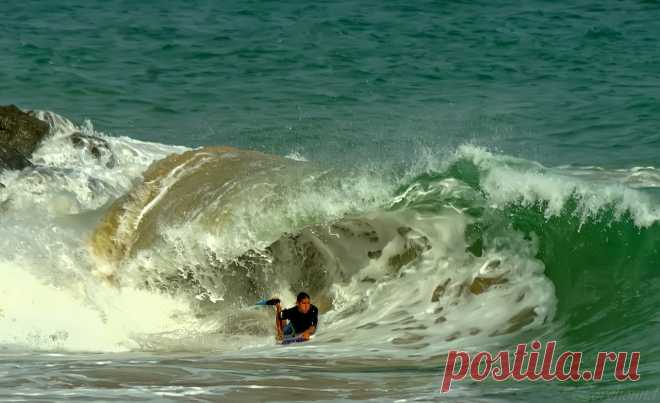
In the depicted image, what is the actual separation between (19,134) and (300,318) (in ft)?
17.4

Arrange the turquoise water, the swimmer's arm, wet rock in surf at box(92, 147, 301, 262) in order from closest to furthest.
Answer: the swimmer's arm
wet rock in surf at box(92, 147, 301, 262)
the turquoise water

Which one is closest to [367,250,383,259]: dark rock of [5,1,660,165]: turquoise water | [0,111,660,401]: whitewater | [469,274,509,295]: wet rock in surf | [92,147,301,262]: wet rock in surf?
[0,111,660,401]: whitewater

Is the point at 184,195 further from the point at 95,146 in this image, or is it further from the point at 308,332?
the point at 308,332

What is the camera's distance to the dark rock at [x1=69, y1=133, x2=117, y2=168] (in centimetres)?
1320

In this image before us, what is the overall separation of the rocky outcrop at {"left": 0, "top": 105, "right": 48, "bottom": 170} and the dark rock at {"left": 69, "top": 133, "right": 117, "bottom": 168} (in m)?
0.36

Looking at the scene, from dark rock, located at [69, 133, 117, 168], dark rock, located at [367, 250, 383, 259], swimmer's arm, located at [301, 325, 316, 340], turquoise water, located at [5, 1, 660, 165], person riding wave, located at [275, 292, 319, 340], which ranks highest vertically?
turquoise water, located at [5, 1, 660, 165]

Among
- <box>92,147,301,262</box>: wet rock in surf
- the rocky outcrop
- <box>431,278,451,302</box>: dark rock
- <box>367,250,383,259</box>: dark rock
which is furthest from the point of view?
the rocky outcrop

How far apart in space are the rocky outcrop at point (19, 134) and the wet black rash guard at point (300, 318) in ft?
14.5

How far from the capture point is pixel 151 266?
A: 1056 cm

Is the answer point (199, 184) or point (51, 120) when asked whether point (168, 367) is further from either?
point (51, 120)

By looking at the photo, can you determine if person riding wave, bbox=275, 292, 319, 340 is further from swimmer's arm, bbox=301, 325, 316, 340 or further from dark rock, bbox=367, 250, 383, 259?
dark rock, bbox=367, 250, 383, 259

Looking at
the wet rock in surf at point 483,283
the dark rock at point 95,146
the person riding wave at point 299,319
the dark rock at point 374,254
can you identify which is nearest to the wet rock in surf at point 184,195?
the dark rock at point 95,146

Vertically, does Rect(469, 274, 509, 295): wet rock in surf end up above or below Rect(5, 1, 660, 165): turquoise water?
below

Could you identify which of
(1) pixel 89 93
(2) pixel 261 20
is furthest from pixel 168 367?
(2) pixel 261 20
